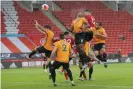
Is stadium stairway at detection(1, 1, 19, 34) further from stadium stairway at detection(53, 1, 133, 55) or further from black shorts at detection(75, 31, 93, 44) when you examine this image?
black shorts at detection(75, 31, 93, 44)

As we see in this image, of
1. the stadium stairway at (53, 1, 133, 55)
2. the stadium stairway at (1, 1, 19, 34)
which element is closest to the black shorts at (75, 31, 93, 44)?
the stadium stairway at (1, 1, 19, 34)

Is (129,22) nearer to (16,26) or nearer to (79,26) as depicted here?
(16,26)

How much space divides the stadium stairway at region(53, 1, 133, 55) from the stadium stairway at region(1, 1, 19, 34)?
445 centimetres

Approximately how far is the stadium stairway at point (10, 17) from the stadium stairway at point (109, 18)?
4449mm

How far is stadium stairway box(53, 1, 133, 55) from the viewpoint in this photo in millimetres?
44781

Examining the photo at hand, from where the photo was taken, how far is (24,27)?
43.2 m

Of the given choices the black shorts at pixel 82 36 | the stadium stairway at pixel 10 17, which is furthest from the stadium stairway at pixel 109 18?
the black shorts at pixel 82 36

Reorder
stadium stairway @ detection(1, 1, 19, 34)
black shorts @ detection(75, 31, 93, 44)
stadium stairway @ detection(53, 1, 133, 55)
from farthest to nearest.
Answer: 1. stadium stairway @ detection(53, 1, 133, 55)
2. stadium stairway @ detection(1, 1, 19, 34)
3. black shorts @ detection(75, 31, 93, 44)

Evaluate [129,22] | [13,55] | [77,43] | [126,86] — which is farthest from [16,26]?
[126,86]

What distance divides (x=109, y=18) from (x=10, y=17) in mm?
10474

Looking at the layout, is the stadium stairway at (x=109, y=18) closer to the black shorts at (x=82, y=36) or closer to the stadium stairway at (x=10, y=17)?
the stadium stairway at (x=10, y=17)

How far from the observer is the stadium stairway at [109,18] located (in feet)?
147

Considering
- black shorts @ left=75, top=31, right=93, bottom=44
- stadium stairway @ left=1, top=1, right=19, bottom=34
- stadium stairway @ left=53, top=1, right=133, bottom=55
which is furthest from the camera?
stadium stairway @ left=53, top=1, right=133, bottom=55

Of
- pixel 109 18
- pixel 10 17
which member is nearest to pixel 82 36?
pixel 10 17
